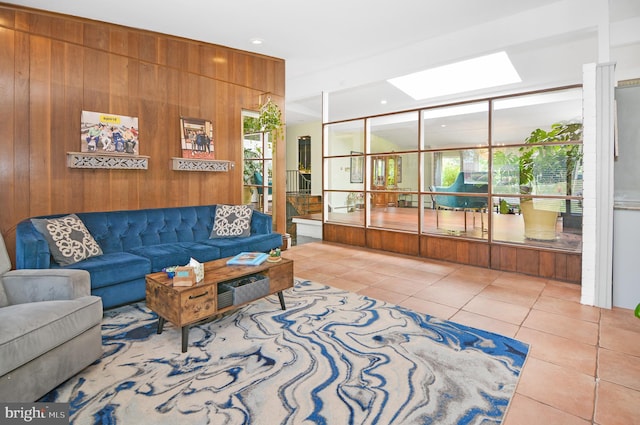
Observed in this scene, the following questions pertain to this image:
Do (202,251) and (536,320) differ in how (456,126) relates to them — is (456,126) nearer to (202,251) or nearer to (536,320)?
(536,320)

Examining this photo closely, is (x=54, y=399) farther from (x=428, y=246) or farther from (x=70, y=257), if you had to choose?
(x=428, y=246)

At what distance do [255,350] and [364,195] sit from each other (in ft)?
13.1

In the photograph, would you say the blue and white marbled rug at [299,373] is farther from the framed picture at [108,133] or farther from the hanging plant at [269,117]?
the hanging plant at [269,117]

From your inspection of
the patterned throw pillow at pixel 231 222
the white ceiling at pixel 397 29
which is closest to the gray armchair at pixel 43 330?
the patterned throw pillow at pixel 231 222

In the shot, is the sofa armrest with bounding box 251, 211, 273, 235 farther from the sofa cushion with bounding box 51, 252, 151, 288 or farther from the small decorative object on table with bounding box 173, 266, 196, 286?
the small decorative object on table with bounding box 173, 266, 196, 286

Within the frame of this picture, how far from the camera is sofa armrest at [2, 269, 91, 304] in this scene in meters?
2.17

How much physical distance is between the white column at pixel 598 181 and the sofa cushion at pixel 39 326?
13.6ft

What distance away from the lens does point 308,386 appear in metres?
1.95

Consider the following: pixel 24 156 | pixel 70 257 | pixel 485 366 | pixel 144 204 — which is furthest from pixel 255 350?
pixel 24 156

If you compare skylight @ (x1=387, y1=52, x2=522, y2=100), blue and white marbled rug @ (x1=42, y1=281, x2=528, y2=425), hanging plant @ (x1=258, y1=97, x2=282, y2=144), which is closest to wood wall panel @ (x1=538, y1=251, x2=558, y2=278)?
blue and white marbled rug @ (x1=42, y1=281, x2=528, y2=425)

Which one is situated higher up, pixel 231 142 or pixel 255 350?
pixel 231 142

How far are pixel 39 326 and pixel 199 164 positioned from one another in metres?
2.99

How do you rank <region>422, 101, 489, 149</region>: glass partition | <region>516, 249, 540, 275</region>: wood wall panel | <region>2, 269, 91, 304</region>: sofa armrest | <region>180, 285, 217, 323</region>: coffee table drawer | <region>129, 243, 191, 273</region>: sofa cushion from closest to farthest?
<region>2, 269, 91, 304</region>: sofa armrest
<region>180, 285, 217, 323</region>: coffee table drawer
<region>129, 243, 191, 273</region>: sofa cushion
<region>516, 249, 540, 275</region>: wood wall panel
<region>422, 101, 489, 149</region>: glass partition

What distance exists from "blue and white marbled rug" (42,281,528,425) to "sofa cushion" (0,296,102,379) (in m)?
0.30
